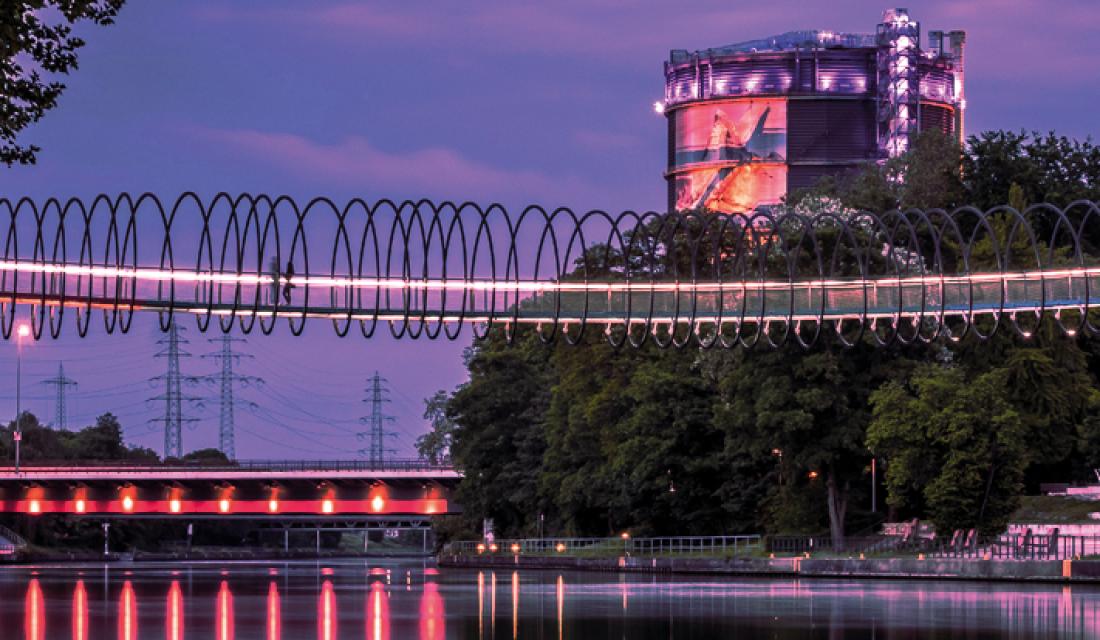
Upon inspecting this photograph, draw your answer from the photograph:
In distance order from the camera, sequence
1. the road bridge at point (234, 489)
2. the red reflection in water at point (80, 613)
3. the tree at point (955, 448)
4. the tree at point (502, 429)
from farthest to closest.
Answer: the road bridge at point (234, 489)
the tree at point (502, 429)
the tree at point (955, 448)
the red reflection in water at point (80, 613)

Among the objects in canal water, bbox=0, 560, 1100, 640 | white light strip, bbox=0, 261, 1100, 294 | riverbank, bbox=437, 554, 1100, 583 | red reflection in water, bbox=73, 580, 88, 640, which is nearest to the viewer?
canal water, bbox=0, 560, 1100, 640

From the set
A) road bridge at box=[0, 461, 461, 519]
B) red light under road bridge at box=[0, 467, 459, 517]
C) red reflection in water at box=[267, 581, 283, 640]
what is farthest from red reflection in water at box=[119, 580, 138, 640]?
red light under road bridge at box=[0, 467, 459, 517]

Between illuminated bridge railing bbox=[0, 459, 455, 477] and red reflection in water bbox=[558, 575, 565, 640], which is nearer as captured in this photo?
red reflection in water bbox=[558, 575, 565, 640]

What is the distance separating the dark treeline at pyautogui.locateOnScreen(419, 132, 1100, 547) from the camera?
3477 inches

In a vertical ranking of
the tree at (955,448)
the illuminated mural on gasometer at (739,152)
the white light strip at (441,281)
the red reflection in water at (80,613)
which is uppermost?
the illuminated mural on gasometer at (739,152)

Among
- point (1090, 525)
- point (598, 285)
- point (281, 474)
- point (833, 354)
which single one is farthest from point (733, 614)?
point (281, 474)

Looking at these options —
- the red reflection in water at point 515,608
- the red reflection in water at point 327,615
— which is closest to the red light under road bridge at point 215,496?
the red reflection in water at point 515,608

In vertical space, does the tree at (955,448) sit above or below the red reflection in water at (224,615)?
above

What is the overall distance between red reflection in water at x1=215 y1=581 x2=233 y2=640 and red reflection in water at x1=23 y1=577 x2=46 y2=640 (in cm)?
383

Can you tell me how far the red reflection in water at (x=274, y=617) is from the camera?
45594mm

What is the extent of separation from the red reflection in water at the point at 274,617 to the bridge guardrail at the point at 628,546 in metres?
30.8

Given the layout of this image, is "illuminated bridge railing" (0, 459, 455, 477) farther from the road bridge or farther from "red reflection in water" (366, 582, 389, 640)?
"red reflection in water" (366, 582, 389, 640)

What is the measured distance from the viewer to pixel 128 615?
184 feet

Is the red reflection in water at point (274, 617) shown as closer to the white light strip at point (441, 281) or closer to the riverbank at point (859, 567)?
the white light strip at point (441, 281)
